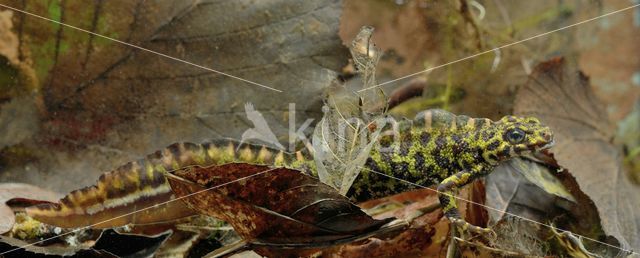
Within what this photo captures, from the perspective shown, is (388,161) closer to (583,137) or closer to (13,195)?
(583,137)

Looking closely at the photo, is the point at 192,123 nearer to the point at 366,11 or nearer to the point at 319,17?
the point at 319,17

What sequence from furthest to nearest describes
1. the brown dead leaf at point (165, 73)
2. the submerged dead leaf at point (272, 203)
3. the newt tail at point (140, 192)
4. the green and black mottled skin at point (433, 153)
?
the brown dead leaf at point (165, 73) → the green and black mottled skin at point (433, 153) → the newt tail at point (140, 192) → the submerged dead leaf at point (272, 203)

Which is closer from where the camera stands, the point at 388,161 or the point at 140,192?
the point at 140,192

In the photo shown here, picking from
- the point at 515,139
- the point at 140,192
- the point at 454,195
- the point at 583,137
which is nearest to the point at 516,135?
the point at 515,139

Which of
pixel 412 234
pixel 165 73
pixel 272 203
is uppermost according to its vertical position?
pixel 165 73

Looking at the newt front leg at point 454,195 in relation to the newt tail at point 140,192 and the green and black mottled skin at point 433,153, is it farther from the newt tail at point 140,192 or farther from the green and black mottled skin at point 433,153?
the newt tail at point 140,192

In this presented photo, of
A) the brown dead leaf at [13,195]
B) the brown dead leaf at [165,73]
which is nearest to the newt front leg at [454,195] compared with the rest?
the brown dead leaf at [165,73]

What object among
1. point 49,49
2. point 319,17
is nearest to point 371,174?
point 319,17
